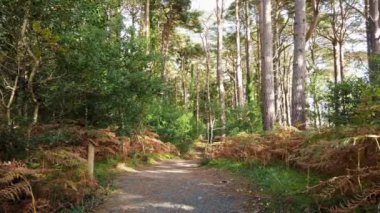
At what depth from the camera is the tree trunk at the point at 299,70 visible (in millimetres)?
10891

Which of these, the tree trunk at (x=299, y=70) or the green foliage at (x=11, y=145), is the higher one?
the tree trunk at (x=299, y=70)

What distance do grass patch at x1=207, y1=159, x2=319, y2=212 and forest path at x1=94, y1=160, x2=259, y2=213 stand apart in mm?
327

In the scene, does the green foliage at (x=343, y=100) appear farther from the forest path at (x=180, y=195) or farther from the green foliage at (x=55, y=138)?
the green foliage at (x=55, y=138)

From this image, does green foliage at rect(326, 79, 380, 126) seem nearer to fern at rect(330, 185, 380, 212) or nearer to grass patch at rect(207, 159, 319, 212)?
grass patch at rect(207, 159, 319, 212)

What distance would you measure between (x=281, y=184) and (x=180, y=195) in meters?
1.99

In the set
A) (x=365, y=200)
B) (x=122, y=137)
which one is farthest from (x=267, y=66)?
(x=365, y=200)

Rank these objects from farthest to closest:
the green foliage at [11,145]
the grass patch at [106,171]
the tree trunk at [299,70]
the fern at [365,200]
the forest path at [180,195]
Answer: the tree trunk at [299,70], the grass patch at [106,171], the green foliage at [11,145], the forest path at [180,195], the fern at [365,200]

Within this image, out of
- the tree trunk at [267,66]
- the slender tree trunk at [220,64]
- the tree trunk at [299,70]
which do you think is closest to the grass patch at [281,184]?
the tree trunk at [299,70]

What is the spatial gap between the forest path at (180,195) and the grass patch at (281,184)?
327mm

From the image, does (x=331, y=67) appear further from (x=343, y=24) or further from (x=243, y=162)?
(x=243, y=162)

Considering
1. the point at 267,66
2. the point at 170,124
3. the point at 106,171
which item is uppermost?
the point at 267,66

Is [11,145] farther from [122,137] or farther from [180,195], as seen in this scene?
[122,137]

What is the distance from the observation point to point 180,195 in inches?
282

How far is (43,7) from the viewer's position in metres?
7.25
